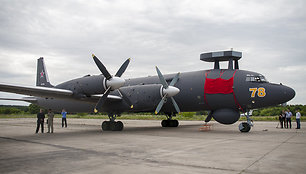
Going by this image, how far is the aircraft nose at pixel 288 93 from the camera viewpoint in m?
16.6

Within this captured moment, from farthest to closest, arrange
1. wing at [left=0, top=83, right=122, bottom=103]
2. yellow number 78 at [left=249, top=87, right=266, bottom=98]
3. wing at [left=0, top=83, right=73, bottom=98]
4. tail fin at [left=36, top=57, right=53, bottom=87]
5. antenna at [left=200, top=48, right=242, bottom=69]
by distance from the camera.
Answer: tail fin at [left=36, top=57, right=53, bottom=87], antenna at [left=200, top=48, right=242, bottom=69], yellow number 78 at [left=249, top=87, right=266, bottom=98], wing at [left=0, top=83, right=122, bottom=103], wing at [left=0, top=83, right=73, bottom=98]

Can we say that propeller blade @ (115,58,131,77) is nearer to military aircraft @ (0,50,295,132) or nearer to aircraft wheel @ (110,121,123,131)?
military aircraft @ (0,50,295,132)

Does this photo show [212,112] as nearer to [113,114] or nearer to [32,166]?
[113,114]

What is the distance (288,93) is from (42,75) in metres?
21.2

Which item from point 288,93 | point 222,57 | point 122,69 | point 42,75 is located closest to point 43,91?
point 122,69

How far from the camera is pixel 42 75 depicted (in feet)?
83.8

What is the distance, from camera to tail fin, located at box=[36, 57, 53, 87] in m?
25.1

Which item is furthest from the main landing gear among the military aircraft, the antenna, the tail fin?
the tail fin

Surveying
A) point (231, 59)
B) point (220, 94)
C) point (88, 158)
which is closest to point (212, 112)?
point (220, 94)

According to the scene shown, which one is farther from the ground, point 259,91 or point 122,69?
point 122,69

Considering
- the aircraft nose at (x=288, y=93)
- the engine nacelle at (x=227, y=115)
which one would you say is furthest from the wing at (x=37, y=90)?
the aircraft nose at (x=288, y=93)

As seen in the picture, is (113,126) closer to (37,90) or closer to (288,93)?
(37,90)

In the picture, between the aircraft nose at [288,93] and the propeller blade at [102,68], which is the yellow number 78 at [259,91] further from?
the propeller blade at [102,68]

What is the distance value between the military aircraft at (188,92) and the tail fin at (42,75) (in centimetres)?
677
